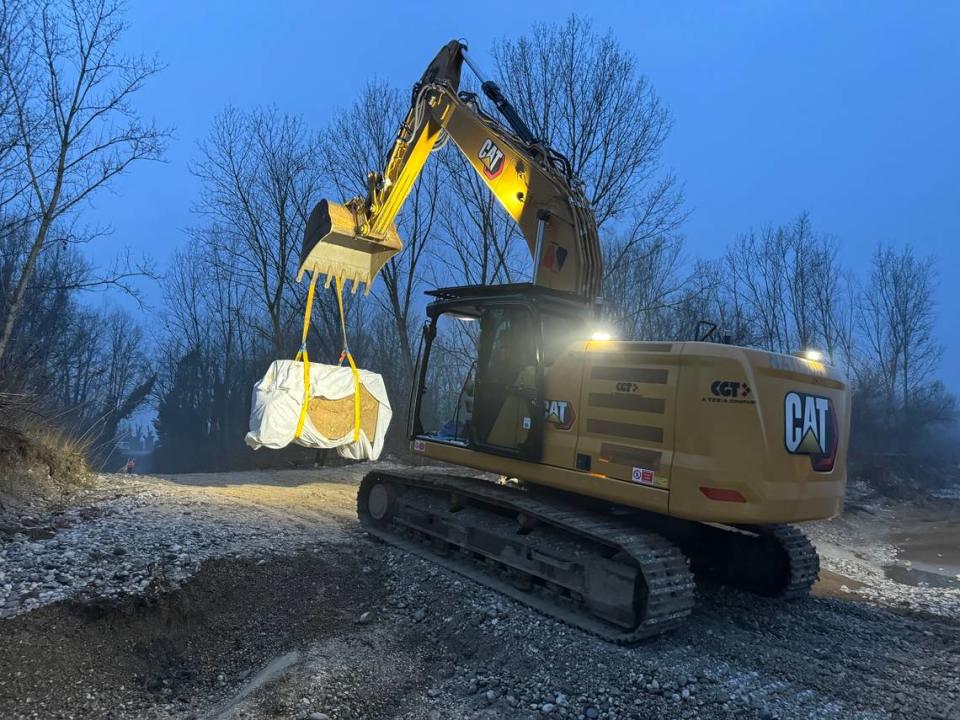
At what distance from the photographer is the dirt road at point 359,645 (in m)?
3.75

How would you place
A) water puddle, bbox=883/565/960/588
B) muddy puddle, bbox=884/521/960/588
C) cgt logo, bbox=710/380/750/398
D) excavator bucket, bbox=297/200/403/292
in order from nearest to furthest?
cgt logo, bbox=710/380/750/398, excavator bucket, bbox=297/200/403/292, water puddle, bbox=883/565/960/588, muddy puddle, bbox=884/521/960/588

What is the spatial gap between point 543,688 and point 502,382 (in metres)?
2.73

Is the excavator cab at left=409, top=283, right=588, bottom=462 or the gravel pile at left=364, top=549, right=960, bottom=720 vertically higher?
the excavator cab at left=409, top=283, right=588, bottom=462

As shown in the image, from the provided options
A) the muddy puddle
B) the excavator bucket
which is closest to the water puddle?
the muddy puddle

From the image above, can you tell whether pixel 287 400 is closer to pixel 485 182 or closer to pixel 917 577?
pixel 485 182

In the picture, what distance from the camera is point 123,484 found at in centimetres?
858

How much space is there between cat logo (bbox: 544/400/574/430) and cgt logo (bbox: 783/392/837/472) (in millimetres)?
1651

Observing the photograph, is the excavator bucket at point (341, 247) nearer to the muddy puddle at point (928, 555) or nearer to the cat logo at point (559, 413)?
the cat logo at point (559, 413)

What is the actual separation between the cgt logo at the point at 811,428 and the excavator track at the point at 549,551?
Result: 1219 millimetres

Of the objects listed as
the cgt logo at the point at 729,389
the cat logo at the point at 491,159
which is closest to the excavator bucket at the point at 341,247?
the cat logo at the point at 491,159

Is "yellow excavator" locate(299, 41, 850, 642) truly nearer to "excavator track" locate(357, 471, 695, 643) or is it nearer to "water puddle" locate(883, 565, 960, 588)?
"excavator track" locate(357, 471, 695, 643)

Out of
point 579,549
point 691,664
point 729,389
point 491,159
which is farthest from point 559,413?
point 491,159

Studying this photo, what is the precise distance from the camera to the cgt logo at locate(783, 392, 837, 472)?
465cm

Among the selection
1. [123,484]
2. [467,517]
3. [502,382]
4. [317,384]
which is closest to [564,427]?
[502,382]
